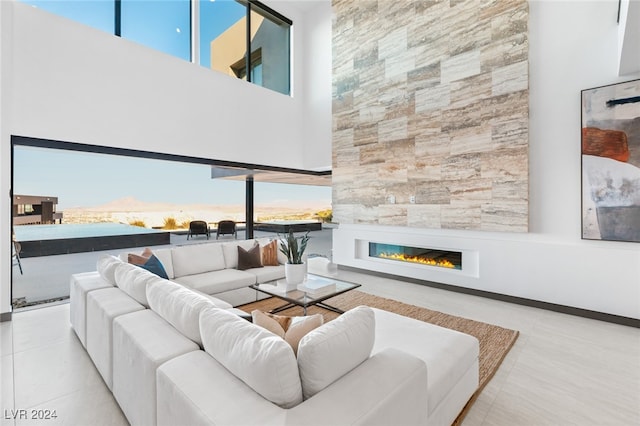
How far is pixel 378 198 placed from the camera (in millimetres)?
5289

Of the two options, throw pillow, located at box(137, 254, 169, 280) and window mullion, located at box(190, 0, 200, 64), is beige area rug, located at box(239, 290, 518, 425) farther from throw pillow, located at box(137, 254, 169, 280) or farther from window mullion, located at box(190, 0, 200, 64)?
window mullion, located at box(190, 0, 200, 64)

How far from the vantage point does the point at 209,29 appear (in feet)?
17.6

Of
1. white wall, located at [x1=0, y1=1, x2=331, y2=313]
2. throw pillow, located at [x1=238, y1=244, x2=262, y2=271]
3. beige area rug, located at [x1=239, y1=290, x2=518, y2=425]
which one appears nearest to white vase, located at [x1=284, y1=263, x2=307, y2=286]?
beige area rug, located at [x1=239, y1=290, x2=518, y2=425]

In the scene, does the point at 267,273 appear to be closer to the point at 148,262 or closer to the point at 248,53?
the point at 148,262

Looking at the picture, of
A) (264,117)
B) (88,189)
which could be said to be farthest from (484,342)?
(88,189)

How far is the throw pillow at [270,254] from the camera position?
4422 mm

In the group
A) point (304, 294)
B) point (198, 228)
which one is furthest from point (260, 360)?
point (198, 228)

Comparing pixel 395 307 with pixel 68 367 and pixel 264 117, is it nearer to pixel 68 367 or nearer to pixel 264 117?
pixel 68 367

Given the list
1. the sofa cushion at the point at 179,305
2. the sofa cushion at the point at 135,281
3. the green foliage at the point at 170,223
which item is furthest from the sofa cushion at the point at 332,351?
the green foliage at the point at 170,223

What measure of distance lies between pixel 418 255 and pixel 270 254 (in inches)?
95.2

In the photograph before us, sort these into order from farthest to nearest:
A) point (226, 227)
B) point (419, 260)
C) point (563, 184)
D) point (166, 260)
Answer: point (226, 227)
point (419, 260)
point (166, 260)
point (563, 184)

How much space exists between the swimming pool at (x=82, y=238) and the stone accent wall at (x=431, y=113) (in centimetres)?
542

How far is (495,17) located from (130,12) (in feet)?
16.9

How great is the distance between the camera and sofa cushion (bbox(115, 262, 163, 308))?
2.14 metres
